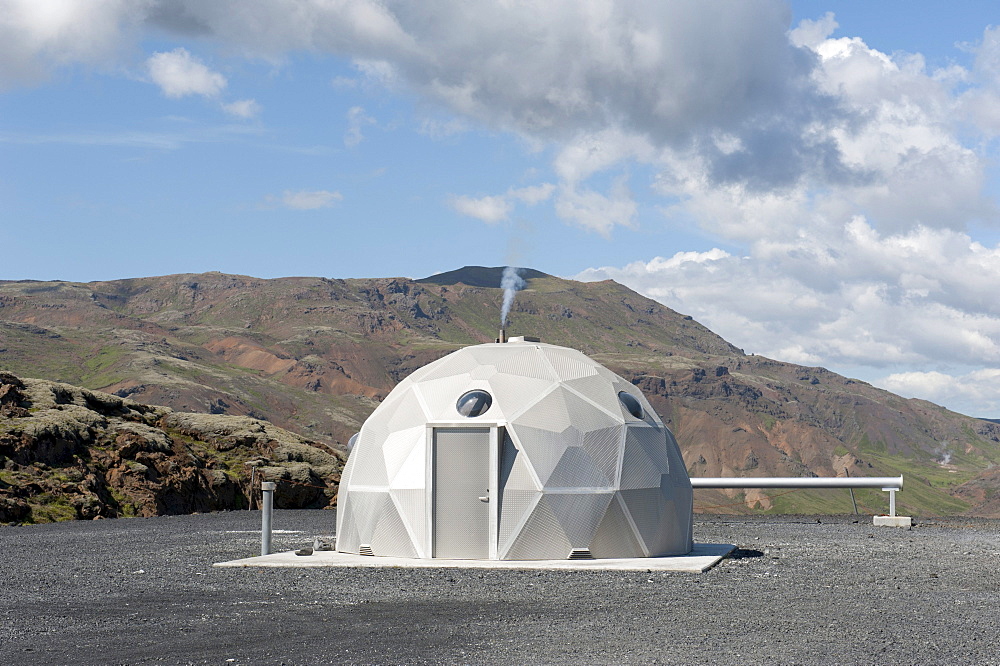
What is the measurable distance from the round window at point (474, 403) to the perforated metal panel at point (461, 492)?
0.45 m

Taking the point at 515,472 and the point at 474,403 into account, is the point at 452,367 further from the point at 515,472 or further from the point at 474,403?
the point at 515,472

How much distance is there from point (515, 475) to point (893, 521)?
54.7 ft

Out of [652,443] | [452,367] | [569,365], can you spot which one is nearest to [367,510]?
[452,367]

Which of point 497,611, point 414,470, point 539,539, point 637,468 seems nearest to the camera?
point 497,611

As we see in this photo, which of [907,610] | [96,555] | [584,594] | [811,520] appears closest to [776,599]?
[907,610]

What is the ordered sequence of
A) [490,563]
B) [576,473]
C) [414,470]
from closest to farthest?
[490,563], [576,473], [414,470]

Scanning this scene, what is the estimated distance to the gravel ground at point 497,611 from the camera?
1002cm

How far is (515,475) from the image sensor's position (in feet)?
59.2

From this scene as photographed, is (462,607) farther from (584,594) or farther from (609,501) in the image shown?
(609,501)

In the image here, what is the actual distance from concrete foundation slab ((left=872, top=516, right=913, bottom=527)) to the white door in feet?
54.7

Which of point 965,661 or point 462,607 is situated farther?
point 462,607

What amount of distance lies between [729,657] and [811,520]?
2449 centimetres

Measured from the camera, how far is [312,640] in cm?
1070

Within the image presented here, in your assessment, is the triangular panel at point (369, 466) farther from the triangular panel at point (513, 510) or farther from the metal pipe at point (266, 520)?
the triangular panel at point (513, 510)
